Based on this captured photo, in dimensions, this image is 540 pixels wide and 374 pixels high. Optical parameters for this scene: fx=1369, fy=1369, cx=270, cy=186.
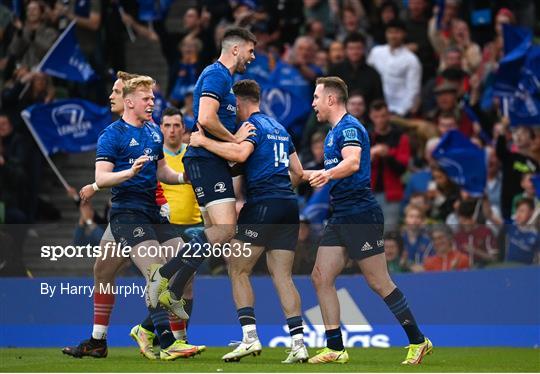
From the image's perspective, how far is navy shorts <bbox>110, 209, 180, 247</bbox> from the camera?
13.3m

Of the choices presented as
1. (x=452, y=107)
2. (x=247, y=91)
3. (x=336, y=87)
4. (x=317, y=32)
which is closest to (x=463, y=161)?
(x=452, y=107)

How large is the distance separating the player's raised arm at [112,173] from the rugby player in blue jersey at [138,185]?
12 millimetres

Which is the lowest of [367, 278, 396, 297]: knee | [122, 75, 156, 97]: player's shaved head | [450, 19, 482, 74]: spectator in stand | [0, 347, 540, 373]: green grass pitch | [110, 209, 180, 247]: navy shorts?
[0, 347, 540, 373]: green grass pitch

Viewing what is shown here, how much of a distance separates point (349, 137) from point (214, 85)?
1.37 meters

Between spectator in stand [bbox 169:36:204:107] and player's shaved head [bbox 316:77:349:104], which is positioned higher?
spectator in stand [bbox 169:36:204:107]

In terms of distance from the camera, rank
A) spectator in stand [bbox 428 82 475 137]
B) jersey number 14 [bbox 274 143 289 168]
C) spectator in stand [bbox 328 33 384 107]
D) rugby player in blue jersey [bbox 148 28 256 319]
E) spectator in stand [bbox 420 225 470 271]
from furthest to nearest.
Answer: spectator in stand [bbox 328 33 384 107] < spectator in stand [bbox 428 82 475 137] < spectator in stand [bbox 420 225 470 271] < jersey number 14 [bbox 274 143 289 168] < rugby player in blue jersey [bbox 148 28 256 319]

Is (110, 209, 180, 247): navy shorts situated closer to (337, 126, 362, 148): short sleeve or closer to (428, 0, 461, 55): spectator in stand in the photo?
(337, 126, 362, 148): short sleeve

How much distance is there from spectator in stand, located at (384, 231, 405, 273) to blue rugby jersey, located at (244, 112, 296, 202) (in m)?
3.17

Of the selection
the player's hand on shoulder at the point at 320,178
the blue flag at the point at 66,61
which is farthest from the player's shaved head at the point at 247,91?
the blue flag at the point at 66,61

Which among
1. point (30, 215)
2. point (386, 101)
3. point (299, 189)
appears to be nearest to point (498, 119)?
point (386, 101)

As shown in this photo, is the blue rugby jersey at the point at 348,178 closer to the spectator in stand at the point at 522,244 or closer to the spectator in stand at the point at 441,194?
the spectator in stand at the point at 522,244

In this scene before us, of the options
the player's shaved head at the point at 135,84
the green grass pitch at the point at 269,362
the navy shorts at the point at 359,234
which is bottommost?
the green grass pitch at the point at 269,362

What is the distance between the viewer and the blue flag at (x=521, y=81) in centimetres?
1861

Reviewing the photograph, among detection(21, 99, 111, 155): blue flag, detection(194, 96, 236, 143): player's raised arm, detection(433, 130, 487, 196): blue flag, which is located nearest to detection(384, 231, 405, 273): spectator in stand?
detection(433, 130, 487, 196): blue flag
